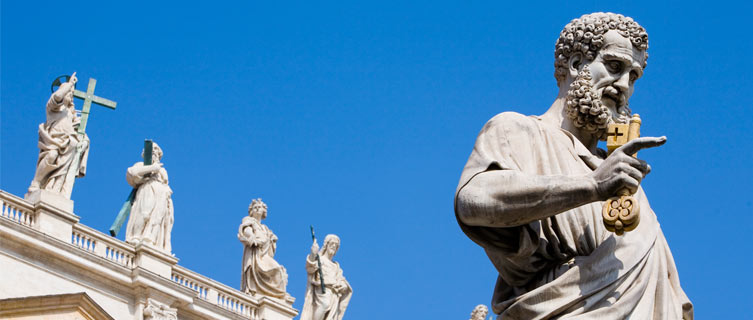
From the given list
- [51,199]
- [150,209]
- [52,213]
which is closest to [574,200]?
[52,213]

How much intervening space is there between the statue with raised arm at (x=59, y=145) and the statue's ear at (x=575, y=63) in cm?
2448

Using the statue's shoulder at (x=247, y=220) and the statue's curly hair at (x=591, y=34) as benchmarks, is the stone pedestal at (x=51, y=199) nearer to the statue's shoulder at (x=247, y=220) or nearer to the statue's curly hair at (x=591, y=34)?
the statue's shoulder at (x=247, y=220)

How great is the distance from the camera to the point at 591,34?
5.38 metres

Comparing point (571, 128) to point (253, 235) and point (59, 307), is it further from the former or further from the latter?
point (253, 235)

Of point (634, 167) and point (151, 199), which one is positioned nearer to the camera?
point (634, 167)

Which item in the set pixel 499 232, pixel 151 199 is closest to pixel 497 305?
pixel 499 232

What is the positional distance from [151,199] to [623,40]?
25.5 meters

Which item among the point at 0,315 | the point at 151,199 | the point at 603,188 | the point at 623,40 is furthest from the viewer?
the point at 151,199

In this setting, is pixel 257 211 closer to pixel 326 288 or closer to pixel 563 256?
pixel 326 288

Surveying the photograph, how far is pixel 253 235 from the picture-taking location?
31.8m

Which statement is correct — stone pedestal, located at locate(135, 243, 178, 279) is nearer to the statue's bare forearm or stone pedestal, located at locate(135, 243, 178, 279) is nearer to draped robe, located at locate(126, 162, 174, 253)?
draped robe, located at locate(126, 162, 174, 253)

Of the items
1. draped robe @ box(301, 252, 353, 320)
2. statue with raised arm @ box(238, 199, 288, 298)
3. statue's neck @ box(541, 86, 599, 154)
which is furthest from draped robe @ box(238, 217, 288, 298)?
statue's neck @ box(541, 86, 599, 154)

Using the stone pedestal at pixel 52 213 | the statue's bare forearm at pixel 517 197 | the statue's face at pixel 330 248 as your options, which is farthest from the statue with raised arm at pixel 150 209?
the statue's bare forearm at pixel 517 197

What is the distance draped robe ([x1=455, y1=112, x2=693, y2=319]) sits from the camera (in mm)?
4930
